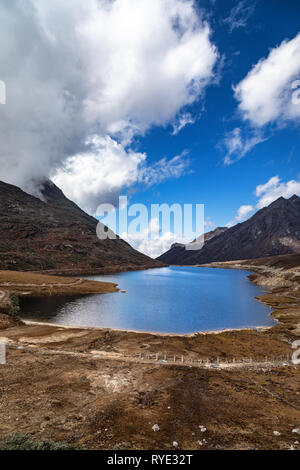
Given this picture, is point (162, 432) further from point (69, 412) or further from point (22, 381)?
point (22, 381)

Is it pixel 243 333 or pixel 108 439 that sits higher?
pixel 108 439

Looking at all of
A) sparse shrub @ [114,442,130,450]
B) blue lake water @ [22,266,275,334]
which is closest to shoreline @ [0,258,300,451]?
sparse shrub @ [114,442,130,450]

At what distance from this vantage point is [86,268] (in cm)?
19275

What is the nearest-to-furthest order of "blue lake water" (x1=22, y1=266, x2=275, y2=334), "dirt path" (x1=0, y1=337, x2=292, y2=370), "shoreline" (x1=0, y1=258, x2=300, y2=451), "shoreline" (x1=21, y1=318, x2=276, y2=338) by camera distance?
"shoreline" (x1=0, y1=258, x2=300, y2=451) → "dirt path" (x1=0, y1=337, x2=292, y2=370) → "shoreline" (x1=21, y1=318, x2=276, y2=338) → "blue lake water" (x1=22, y1=266, x2=275, y2=334)

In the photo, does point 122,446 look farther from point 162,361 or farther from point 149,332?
point 149,332

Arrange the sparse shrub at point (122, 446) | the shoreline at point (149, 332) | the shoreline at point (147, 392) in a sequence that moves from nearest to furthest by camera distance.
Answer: the sparse shrub at point (122, 446), the shoreline at point (147, 392), the shoreline at point (149, 332)

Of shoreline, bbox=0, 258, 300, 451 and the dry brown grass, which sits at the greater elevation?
the dry brown grass

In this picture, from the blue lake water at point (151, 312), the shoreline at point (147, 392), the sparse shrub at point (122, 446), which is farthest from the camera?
the blue lake water at point (151, 312)

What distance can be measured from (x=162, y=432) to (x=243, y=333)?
125 ft

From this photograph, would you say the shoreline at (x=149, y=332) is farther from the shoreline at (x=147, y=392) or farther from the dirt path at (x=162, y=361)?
the dirt path at (x=162, y=361)

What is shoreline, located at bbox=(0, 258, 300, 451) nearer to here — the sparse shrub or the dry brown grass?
the sparse shrub

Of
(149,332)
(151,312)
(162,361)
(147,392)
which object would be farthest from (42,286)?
(147,392)

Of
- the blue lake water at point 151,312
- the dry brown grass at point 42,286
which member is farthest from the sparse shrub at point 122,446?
the dry brown grass at point 42,286

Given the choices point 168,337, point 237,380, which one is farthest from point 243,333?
point 237,380
